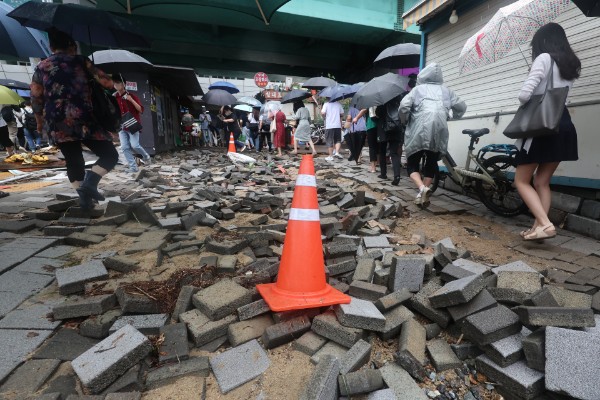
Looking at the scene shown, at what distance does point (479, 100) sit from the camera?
5.64 metres

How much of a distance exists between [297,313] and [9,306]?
1.87 meters

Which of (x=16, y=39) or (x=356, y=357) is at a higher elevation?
(x=16, y=39)

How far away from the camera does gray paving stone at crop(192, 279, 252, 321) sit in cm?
196

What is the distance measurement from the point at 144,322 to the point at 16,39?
4.34m

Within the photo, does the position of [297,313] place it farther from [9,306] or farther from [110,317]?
[9,306]

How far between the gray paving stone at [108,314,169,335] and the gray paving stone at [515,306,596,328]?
6.93 feet

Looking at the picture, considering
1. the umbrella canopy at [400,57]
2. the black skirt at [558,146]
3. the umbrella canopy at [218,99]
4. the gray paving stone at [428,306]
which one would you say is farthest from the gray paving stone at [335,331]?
the umbrella canopy at [218,99]

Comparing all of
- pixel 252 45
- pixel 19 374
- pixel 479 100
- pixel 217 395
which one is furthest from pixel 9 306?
pixel 252 45

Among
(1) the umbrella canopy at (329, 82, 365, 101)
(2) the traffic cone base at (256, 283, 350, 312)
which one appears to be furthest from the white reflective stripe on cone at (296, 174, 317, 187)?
(1) the umbrella canopy at (329, 82, 365, 101)

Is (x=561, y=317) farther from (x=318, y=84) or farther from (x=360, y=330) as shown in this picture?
(x=318, y=84)

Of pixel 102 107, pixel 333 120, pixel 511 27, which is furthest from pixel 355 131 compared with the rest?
pixel 102 107

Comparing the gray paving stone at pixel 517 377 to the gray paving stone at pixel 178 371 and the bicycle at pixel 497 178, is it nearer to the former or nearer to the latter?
the gray paving stone at pixel 178 371

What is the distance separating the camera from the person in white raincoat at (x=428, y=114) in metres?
4.36

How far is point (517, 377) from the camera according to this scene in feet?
5.20
